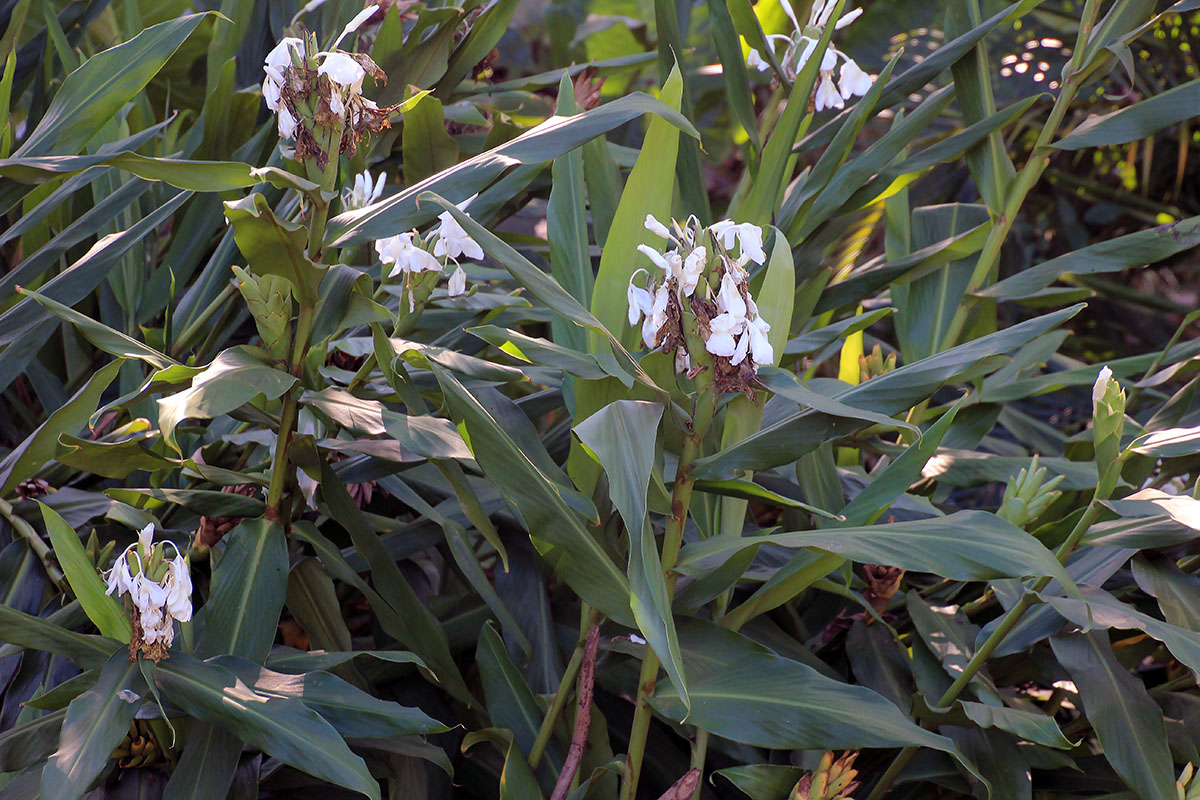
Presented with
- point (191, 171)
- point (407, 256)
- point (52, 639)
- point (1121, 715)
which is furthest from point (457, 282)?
Result: point (1121, 715)

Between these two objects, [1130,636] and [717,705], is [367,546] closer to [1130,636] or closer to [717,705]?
[717,705]

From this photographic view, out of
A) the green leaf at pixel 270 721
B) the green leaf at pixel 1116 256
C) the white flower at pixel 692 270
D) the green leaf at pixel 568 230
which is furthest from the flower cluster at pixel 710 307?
the green leaf at pixel 1116 256

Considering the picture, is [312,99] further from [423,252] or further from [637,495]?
[637,495]

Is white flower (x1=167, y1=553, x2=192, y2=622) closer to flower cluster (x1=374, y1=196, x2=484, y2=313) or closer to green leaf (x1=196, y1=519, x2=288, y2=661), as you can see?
green leaf (x1=196, y1=519, x2=288, y2=661)

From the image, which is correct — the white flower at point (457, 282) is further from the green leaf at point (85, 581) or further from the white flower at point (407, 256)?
the green leaf at point (85, 581)

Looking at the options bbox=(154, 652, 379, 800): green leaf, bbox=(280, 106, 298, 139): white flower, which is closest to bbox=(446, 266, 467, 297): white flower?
bbox=(280, 106, 298, 139): white flower

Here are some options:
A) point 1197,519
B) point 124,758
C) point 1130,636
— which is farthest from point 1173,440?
point 124,758
